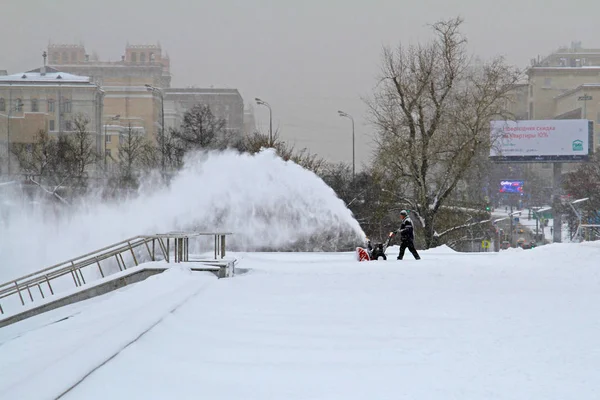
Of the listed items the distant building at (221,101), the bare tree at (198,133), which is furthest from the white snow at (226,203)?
the distant building at (221,101)

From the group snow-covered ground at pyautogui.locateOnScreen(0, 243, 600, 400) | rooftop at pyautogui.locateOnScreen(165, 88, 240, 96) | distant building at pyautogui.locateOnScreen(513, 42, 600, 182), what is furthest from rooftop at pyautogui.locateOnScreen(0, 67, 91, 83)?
snow-covered ground at pyautogui.locateOnScreen(0, 243, 600, 400)

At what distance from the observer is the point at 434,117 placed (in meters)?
44.1

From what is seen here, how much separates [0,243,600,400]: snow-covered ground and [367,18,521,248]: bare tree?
2711 centimetres

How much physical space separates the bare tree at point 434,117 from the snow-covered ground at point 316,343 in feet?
89.0

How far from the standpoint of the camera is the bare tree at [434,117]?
4378 centimetres

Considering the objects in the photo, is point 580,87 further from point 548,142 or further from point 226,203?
point 226,203

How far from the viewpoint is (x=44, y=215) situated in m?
53.3

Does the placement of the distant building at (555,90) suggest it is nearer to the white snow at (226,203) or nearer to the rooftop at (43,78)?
the rooftop at (43,78)

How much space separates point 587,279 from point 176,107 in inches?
6168

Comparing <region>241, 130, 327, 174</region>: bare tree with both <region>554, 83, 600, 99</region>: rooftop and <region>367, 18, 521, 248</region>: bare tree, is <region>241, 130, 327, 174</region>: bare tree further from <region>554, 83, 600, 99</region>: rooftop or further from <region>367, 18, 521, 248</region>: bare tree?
<region>554, 83, 600, 99</region>: rooftop

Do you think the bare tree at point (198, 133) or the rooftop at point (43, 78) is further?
the rooftop at point (43, 78)

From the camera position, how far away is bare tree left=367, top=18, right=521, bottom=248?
4378 centimetres

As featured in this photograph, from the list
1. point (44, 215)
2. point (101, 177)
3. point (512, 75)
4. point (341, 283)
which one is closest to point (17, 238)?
point (44, 215)

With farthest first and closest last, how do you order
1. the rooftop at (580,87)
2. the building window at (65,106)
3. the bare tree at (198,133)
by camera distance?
the rooftop at (580,87)
the building window at (65,106)
the bare tree at (198,133)
